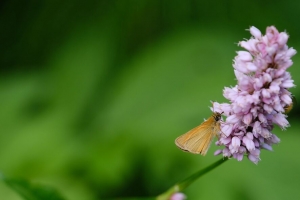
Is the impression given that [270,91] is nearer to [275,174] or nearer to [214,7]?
[275,174]

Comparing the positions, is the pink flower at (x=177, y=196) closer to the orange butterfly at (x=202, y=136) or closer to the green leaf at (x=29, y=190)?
the orange butterfly at (x=202, y=136)

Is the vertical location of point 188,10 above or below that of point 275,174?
above

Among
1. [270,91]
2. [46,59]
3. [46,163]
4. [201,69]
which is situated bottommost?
[270,91]

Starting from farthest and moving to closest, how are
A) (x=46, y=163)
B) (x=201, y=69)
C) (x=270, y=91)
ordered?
(x=201, y=69), (x=46, y=163), (x=270, y=91)

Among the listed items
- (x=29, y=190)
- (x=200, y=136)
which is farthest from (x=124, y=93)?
(x=200, y=136)

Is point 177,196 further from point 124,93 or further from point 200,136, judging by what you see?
point 124,93

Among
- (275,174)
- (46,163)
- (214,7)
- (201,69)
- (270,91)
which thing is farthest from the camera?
(214,7)

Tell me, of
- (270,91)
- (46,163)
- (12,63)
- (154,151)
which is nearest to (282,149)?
(154,151)

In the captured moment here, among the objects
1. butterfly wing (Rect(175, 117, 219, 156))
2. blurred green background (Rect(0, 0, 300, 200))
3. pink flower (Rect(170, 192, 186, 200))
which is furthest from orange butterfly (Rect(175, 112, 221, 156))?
blurred green background (Rect(0, 0, 300, 200))
